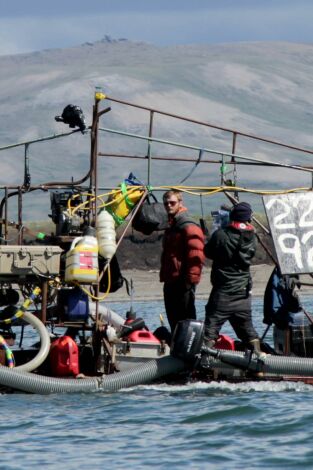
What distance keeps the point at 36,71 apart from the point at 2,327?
182 metres

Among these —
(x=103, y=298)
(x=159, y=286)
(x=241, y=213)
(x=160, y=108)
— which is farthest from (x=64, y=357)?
(x=160, y=108)

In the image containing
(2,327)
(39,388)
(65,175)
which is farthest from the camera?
(65,175)

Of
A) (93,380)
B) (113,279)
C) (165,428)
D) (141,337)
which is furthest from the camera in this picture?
(113,279)

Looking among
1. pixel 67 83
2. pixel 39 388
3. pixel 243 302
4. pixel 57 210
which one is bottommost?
pixel 39 388

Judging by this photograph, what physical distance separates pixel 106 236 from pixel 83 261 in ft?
1.75

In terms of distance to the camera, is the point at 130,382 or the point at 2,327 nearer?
the point at 130,382

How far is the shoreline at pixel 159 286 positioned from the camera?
42.6 metres

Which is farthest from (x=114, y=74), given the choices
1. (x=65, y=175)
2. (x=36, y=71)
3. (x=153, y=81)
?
(x=65, y=175)

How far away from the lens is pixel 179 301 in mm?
15414

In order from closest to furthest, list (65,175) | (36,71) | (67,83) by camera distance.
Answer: (65,175), (67,83), (36,71)

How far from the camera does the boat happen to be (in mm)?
15039

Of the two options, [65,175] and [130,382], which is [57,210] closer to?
[130,382]

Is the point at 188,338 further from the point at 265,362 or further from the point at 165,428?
the point at 165,428

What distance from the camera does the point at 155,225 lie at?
15.8 metres
